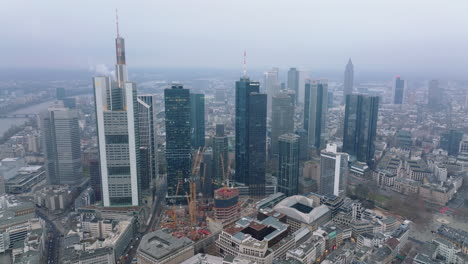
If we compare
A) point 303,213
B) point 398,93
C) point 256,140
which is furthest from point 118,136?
point 398,93

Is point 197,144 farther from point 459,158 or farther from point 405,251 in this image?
point 459,158

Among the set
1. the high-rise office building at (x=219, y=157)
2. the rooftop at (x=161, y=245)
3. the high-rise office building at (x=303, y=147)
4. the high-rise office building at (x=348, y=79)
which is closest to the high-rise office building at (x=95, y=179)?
the high-rise office building at (x=219, y=157)

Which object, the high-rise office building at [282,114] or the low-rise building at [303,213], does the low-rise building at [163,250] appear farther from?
the high-rise office building at [282,114]

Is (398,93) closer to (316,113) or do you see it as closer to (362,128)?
(316,113)

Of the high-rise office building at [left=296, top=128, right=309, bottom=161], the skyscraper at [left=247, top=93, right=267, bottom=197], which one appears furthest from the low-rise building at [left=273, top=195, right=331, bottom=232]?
the high-rise office building at [left=296, top=128, right=309, bottom=161]

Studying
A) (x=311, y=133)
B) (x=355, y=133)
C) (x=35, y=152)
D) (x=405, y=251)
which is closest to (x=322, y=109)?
(x=311, y=133)

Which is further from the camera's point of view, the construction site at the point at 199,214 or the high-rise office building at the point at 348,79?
the high-rise office building at the point at 348,79

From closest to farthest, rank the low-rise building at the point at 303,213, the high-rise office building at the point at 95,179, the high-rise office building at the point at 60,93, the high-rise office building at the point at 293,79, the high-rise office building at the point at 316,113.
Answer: the low-rise building at the point at 303,213
the high-rise office building at the point at 95,179
the high-rise office building at the point at 60,93
the high-rise office building at the point at 316,113
the high-rise office building at the point at 293,79
